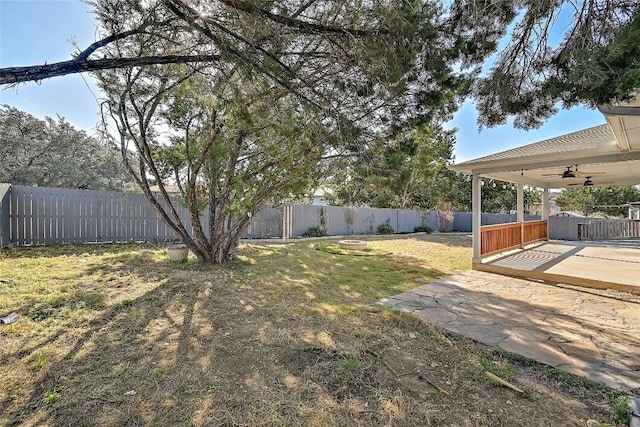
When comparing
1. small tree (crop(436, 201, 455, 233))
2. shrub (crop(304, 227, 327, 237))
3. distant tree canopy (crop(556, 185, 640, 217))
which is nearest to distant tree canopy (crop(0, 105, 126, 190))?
shrub (crop(304, 227, 327, 237))

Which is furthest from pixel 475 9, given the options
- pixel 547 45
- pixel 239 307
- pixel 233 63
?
pixel 239 307

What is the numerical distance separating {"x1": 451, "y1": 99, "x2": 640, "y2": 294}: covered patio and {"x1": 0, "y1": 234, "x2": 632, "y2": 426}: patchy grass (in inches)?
103

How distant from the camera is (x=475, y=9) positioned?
2.91 metres

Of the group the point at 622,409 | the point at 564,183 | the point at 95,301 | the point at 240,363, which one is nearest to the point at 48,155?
the point at 95,301

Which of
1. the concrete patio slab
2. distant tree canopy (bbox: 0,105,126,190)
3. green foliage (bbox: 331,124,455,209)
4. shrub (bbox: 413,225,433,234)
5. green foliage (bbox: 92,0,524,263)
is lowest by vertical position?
the concrete patio slab

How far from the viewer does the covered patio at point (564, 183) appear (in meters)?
5.09

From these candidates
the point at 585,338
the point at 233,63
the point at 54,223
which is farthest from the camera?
the point at 54,223

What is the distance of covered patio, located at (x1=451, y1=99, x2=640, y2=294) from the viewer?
5094mm

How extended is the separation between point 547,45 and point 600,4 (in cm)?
49

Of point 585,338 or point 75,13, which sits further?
point 75,13

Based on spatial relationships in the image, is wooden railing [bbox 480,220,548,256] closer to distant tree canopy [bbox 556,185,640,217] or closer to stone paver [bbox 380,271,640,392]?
stone paver [bbox 380,271,640,392]

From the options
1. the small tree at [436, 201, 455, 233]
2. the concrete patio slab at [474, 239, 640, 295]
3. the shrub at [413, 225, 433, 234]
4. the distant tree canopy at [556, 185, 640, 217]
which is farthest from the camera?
the distant tree canopy at [556, 185, 640, 217]

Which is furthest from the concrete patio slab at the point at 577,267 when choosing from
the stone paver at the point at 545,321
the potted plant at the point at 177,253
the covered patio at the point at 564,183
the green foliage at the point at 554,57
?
the potted plant at the point at 177,253

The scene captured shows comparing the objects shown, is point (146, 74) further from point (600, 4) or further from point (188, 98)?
point (600, 4)
